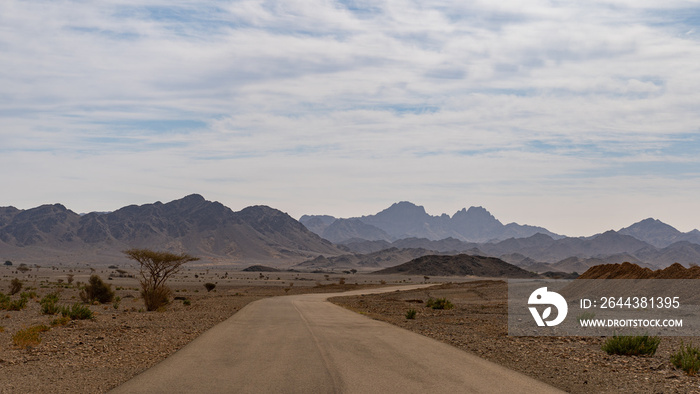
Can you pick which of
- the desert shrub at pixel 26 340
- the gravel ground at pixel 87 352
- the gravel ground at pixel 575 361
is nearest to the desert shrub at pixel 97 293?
the gravel ground at pixel 87 352

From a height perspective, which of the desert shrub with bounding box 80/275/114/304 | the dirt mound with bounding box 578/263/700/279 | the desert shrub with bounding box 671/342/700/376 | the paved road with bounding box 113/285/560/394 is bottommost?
the desert shrub with bounding box 80/275/114/304

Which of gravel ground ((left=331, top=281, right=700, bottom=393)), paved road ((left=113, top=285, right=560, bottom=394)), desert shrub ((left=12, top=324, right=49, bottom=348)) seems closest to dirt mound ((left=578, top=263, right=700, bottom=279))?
gravel ground ((left=331, top=281, right=700, bottom=393))

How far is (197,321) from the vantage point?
29.8 metres

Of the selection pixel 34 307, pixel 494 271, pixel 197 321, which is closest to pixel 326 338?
pixel 197 321

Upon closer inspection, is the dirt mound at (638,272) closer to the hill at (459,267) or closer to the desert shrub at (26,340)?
the desert shrub at (26,340)

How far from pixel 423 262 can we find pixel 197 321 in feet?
458

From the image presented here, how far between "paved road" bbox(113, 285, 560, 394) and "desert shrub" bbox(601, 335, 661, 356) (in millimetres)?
3906

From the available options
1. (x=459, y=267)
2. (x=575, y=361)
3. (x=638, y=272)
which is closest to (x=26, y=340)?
(x=575, y=361)

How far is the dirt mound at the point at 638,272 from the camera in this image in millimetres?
36906

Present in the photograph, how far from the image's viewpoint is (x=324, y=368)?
559 inches

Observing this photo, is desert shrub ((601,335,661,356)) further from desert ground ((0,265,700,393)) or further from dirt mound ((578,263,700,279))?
dirt mound ((578,263,700,279))

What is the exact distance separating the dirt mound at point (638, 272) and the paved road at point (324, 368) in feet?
73.7

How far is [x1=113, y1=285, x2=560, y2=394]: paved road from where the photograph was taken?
12203 mm

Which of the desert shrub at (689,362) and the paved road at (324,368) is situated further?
the desert shrub at (689,362)
